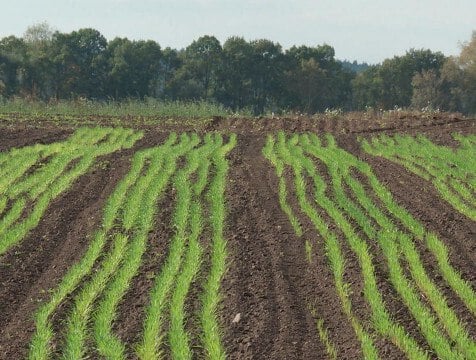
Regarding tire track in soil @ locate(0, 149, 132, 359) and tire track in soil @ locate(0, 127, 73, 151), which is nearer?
tire track in soil @ locate(0, 149, 132, 359)

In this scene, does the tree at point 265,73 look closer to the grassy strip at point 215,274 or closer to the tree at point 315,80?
the tree at point 315,80

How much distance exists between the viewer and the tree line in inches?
2285

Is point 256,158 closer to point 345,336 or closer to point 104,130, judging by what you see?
point 104,130

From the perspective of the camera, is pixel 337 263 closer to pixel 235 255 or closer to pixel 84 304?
pixel 235 255

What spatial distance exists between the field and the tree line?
44024 mm

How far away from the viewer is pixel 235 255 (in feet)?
27.3

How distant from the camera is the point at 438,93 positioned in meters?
61.2

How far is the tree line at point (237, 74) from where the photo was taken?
58031mm

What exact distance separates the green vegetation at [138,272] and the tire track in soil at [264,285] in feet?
0.64

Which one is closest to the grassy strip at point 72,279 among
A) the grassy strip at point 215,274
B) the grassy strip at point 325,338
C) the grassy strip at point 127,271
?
the grassy strip at point 127,271

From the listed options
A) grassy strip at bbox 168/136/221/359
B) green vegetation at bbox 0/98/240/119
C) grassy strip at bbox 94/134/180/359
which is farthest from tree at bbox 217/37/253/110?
grassy strip at bbox 168/136/221/359

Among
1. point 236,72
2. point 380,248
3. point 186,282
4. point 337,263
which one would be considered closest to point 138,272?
point 186,282

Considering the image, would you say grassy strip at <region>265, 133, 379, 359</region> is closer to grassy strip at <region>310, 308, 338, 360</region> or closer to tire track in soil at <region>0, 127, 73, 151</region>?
Answer: grassy strip at <region>310, 308, 338, 360</region>

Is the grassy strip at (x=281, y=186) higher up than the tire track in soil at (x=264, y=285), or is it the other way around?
the grassy strip at (x=281, y=186)
